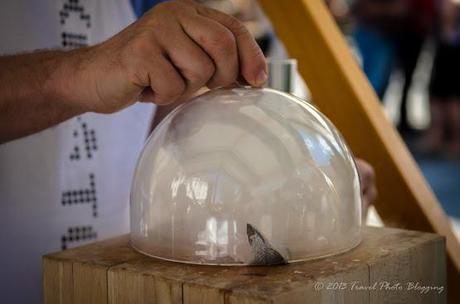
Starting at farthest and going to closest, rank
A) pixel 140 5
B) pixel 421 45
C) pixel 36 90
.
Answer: pixel 421 45, pixel 140 5, pixel 36 90

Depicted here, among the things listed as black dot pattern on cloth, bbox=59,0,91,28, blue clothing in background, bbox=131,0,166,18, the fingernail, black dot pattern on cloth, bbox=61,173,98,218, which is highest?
blue clothing in background, bbox=131,0,166,18

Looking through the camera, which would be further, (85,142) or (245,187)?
(85,142)

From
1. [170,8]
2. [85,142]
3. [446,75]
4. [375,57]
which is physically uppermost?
[375,57]

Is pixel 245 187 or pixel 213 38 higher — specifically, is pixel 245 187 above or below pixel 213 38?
below

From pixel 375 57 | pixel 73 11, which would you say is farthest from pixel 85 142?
pixel 375 57

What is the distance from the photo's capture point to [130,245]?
0.76 metres

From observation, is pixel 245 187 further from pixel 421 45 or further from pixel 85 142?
pixel 421 45

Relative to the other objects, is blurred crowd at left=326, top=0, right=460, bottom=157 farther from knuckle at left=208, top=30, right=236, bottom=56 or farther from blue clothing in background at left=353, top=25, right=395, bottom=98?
knuckle at left=208, top=30, right=236, bottom=56

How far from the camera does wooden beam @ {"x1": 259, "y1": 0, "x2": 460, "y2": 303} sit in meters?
1.08

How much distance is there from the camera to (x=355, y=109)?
111cm

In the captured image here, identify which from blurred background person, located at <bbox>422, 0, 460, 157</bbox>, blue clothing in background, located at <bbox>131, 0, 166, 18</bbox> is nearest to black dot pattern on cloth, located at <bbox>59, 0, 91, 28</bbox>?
blue clothing in background, located at <bbox>131, 0, 166, 18</bbox>

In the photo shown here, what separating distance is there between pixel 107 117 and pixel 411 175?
42 cm

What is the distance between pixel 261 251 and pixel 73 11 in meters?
0.55

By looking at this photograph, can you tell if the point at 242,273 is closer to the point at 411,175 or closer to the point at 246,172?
the point at 246,172
